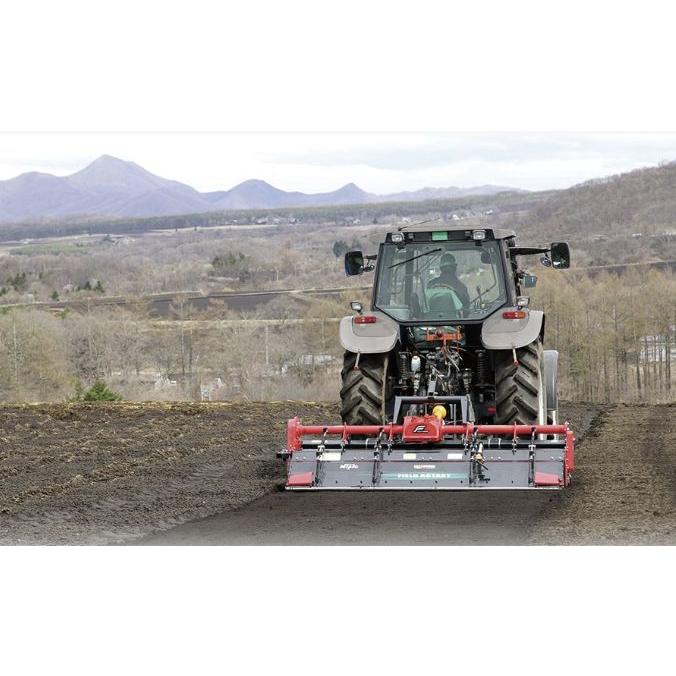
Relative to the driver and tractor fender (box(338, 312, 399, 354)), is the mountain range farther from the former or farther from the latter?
tractor fender (box(338, 312, 399, 354))

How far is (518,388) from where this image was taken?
1005cm

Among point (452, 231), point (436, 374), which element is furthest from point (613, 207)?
point (436, 374)

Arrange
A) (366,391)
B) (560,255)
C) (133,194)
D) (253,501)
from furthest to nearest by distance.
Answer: (133,194)
(560,255)
(366,391)
(253,501)

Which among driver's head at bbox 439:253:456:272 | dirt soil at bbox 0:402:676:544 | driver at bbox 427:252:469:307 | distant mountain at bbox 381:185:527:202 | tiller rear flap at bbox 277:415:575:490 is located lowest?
dirt soil at bbox 0:402:676:544

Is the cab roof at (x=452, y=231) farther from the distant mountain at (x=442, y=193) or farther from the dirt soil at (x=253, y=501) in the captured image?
the dirt soil at (x=253, y=501)

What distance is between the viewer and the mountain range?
41.4ft

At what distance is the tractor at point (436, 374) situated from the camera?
9.20 metres

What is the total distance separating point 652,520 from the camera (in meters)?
8.45

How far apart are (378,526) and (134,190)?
33.6 feet

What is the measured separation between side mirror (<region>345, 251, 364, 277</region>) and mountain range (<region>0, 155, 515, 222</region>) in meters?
0.89

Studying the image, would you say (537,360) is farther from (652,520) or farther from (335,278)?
(335,278)

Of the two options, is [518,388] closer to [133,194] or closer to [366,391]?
[366,391]

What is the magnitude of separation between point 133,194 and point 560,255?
9.44 m

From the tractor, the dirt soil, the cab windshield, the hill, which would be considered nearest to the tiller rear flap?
the tractor
